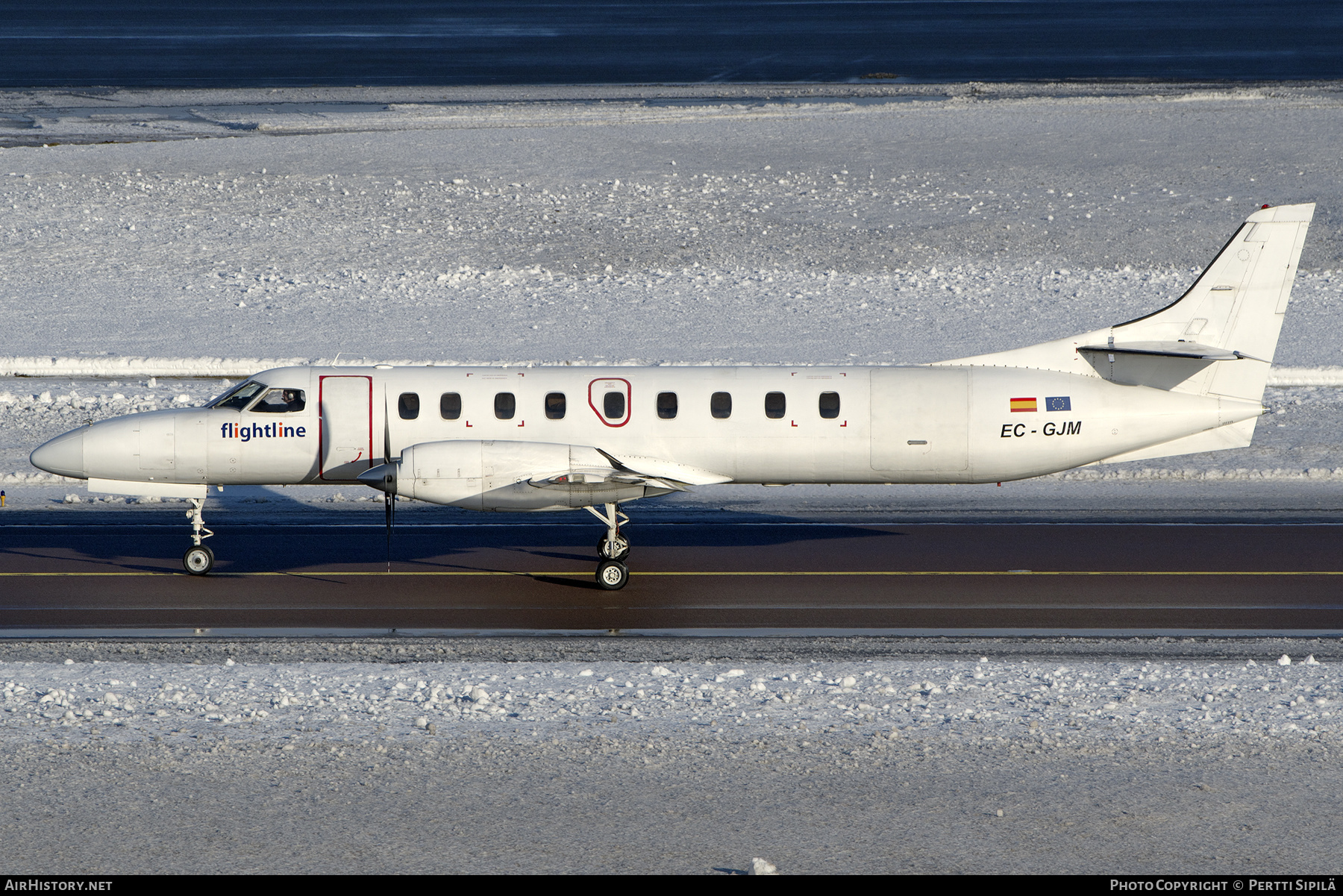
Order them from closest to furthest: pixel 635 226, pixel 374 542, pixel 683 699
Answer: pixel 683 699
pixel 374 542
pixel 635 226

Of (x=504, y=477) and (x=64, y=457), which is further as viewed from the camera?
(x=64, y=457)

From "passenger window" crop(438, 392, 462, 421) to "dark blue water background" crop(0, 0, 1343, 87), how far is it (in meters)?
39.4

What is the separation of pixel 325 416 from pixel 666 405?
196 inches

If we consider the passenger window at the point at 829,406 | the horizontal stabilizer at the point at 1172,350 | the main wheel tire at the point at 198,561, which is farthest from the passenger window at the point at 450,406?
the horizontal stabilizer at the point at 1172,350

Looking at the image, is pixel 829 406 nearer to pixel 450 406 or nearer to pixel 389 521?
pixel 450 406

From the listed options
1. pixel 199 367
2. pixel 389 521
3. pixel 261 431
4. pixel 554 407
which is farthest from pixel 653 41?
pixel 389 521

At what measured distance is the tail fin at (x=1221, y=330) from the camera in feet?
67.6

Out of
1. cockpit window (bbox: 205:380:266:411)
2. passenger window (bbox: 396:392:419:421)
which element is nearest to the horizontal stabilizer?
passenger window (bbox: 396:392:419:421)

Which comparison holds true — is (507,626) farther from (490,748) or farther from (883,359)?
(883,359)

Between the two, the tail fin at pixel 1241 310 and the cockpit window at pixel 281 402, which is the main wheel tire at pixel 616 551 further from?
the tail fin at pixel 1241 310

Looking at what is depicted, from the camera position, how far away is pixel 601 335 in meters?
36.1

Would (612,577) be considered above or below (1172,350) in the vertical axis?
below

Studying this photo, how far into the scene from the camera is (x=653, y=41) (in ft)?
223
